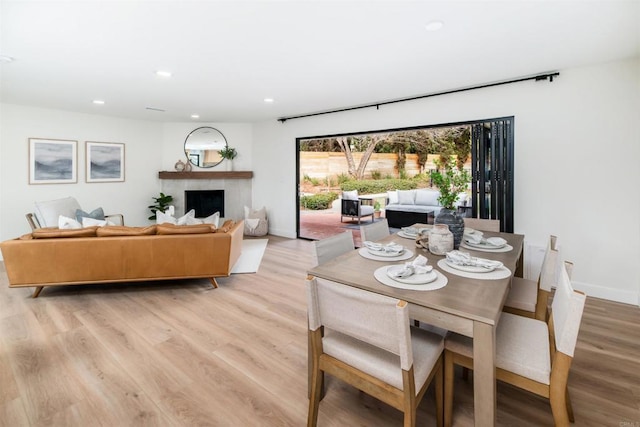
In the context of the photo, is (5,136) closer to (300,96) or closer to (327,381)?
(300,96)

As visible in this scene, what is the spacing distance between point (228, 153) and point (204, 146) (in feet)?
1.80

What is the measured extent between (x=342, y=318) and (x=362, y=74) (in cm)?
288

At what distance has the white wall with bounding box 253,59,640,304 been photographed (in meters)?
2.98

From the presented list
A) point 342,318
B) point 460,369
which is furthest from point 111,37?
point 460,369

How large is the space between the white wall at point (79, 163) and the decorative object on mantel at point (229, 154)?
130 cm

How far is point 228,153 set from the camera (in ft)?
21.5

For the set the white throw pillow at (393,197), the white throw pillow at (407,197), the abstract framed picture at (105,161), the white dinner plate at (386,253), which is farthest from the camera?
the white throw pillow at (393,197)

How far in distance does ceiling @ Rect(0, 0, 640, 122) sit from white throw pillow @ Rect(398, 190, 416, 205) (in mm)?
3987

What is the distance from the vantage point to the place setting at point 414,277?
4.63ft

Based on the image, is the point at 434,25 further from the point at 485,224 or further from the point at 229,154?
the point at 229,154

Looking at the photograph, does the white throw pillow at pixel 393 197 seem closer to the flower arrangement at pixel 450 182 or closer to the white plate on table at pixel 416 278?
the flower arrangement at pixel 450 182

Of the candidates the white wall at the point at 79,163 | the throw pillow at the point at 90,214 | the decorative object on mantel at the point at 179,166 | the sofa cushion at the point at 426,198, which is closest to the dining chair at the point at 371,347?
the throw pillow at the point at 90,214

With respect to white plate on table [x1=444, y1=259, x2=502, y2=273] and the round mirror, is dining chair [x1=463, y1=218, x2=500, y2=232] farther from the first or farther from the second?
the round mirror

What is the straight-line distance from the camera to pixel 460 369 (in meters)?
2.01
